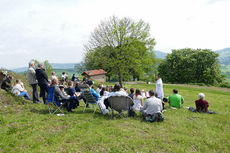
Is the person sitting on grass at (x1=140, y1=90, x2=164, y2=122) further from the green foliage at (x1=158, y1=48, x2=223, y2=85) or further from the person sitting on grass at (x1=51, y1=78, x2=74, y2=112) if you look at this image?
the green foliage at (x1=158, y1=48, x2=223, y2=85)

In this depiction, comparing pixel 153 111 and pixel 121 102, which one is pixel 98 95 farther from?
pixel 153 111

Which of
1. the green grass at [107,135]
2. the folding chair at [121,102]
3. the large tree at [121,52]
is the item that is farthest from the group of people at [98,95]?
the large tree at [121,52]

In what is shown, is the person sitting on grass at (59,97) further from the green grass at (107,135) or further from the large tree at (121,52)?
the large tree at (121,52)

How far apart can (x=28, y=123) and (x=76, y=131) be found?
1.96m

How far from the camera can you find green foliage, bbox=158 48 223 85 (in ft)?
150

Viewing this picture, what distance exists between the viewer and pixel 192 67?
5022 cm

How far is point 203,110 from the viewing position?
8141 millimetres

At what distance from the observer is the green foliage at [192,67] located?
4584 cm

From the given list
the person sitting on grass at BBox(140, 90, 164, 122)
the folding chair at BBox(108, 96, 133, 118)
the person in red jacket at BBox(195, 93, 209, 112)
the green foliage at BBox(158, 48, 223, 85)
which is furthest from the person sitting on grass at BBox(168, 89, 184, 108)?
the green foliage at BBox(158, 48, 223, 85)

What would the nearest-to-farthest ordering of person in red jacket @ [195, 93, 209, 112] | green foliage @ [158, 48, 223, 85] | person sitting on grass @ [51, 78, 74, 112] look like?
1. person sitting on grass @ [51, 78, 74, 112]
2. person in red jacket @ [195, 93, 209, 112]
3. green foliage @ [158, 48, 223, 85]

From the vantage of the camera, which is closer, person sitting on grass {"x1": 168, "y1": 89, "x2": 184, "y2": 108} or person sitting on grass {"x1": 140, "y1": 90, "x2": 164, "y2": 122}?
person sitting on grass {"x1": 140, "y1": 90, "x2": 164, "y2": 122}

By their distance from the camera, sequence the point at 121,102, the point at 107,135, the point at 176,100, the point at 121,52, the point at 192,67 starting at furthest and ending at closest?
the point at 192,67 → the point at 121,52 → the point at 176,100 → the point at 121,102 → the point at 107,135

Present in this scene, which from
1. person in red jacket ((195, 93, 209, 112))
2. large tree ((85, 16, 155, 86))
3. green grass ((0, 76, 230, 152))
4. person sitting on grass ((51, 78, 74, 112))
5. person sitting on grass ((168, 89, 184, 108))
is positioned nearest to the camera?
green grass ((0, 76, 230, 152))

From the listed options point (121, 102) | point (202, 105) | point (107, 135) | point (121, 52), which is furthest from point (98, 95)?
point (121, 52)
